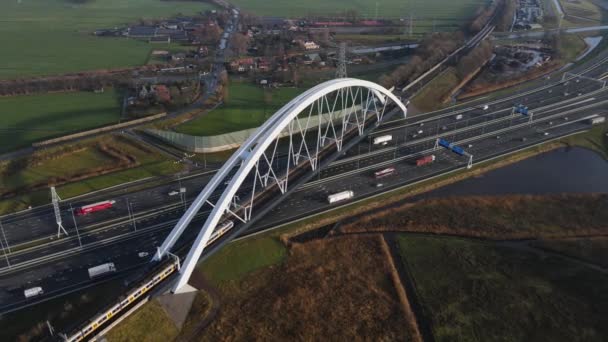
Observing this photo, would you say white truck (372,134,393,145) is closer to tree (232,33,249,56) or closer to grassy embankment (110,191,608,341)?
grassy embankment (110,191,608,341)

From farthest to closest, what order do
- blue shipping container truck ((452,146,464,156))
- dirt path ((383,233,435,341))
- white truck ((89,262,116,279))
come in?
blue shipping container truck ((452,146,464,156)) < white truck ((89,262,116,279)) < dirt path ((383,233,435,341))

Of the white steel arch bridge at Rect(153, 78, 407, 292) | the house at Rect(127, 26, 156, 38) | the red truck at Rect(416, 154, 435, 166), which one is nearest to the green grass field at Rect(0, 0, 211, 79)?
the house at Rect(127, 26, 156, 38)

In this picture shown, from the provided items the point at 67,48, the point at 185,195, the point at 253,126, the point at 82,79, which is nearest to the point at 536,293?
the point at 185,195

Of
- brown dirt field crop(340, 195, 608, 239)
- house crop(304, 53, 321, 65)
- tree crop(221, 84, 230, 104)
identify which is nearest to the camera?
brown dirt field crop(340, 195, 608, 239)

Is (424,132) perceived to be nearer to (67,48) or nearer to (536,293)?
(536,293)

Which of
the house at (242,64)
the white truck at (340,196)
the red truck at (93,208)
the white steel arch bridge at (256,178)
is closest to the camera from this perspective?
the white steel arch bridge at (256,178)

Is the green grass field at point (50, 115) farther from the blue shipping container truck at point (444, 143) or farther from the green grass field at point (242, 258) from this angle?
the blue shipping container truck at point (444, 143)

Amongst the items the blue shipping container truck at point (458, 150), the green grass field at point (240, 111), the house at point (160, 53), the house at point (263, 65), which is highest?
the house at point (160, 53)

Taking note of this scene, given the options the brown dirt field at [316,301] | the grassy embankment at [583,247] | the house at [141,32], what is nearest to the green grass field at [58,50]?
the house at [141,32]
